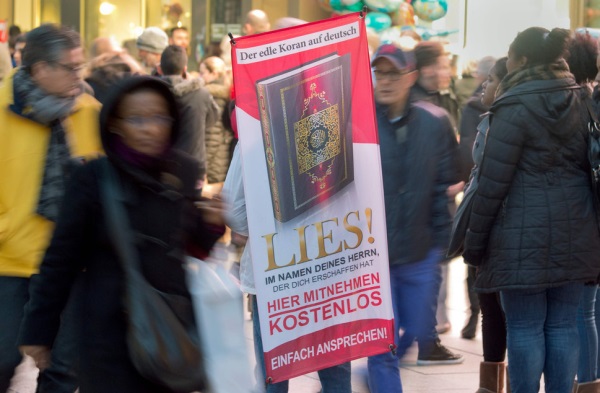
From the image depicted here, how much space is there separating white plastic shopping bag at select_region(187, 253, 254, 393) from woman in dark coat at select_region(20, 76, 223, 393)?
2.8 inches

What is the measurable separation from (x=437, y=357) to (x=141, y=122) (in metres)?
4.20

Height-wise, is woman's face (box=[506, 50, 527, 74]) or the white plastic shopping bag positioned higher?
woman's face (box=[506, 50, 527, 74])

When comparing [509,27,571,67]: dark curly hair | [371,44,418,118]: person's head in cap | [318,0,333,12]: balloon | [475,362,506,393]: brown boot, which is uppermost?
[509,27,571,67]: dark curly hair

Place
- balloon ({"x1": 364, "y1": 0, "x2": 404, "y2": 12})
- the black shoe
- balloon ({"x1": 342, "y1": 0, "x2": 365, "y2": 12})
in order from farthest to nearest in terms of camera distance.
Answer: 1. balloon ({"x1": 342, "y1": 0, "x2": 365, "y2": 12})
2. balloon ({"x1": 364, "y1": 0, "x2": 404, "y2": 12})
3. the black shoe

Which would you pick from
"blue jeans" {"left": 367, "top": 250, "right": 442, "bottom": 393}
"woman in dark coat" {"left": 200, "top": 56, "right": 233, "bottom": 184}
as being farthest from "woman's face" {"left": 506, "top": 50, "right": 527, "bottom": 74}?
"woman in dark coat" {"left": 200, "top": 56, "right": 233, "bottom": 184}

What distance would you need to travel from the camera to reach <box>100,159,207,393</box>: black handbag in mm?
3209

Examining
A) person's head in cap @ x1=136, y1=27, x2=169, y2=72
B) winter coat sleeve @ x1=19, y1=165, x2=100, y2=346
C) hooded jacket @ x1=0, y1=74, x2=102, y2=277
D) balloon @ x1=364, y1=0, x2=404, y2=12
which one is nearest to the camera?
winter coat sleeve @ x1=19, y1=165, x2=100, y2=346

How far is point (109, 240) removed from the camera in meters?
3.31

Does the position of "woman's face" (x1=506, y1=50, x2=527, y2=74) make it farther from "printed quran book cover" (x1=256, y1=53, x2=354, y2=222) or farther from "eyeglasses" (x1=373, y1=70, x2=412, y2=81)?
"printed quran book cover" (x1=256, y1=53, x2=354, y2=222)

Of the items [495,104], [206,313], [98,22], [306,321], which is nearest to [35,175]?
[306,321]

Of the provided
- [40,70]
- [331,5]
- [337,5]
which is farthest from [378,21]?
[40,70]

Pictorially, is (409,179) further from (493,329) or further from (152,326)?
(152,326)

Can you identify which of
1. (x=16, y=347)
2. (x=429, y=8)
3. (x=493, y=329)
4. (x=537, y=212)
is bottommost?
(x=493, y=329)

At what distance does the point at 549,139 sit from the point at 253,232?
4.37 feet
